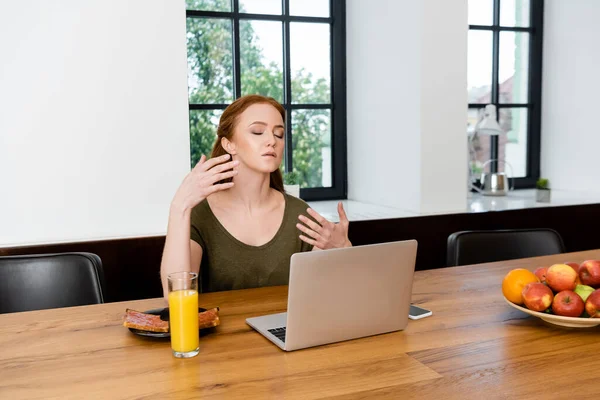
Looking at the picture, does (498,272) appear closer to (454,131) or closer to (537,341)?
(537,341)

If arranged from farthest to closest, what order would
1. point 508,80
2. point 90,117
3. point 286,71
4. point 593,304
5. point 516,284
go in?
point 508,80 → point 286,71 → point 90,117 → point 516,284 → point 593,304

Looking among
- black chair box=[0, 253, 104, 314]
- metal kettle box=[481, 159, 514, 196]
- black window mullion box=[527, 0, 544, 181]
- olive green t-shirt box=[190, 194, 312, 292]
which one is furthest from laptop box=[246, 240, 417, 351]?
black window mullion box=[527, 0, 544, 181]

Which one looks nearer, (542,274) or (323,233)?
(542,274)

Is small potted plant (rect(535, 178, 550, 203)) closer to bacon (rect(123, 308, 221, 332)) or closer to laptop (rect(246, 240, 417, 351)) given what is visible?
laptop (rect(246, 240, 417, 351))

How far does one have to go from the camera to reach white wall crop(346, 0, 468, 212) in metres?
2.79

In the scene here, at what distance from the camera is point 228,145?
197 centimetres

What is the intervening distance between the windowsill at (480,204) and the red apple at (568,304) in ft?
4.64

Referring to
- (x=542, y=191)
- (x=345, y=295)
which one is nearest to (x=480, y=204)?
(x=542, y=191)

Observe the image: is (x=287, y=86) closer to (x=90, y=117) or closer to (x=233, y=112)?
(x=90, y=117)

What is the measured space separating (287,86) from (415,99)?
2.42ft

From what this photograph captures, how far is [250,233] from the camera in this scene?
1.91 m

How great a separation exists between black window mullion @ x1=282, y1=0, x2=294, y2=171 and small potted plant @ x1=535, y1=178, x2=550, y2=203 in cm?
129

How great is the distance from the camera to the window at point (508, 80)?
3.57 m

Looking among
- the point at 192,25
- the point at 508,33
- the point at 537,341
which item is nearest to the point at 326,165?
the point at 192,25
